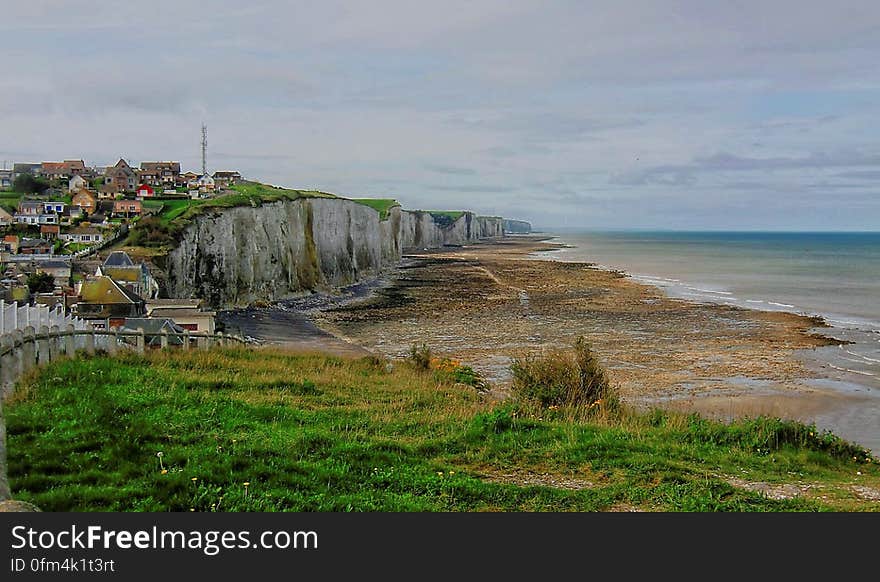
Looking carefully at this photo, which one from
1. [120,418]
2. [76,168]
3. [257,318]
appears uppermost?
[76,168]

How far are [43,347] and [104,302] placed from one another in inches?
846

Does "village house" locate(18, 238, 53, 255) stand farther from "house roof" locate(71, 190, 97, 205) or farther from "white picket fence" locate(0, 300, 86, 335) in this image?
"white picket fence" locate(0, 300, 86, 335)

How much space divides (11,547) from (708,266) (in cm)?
11121

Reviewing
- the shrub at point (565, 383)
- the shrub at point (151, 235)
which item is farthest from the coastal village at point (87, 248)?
the shrub at point (565, 383)

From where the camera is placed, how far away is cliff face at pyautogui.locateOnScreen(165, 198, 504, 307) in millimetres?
51188

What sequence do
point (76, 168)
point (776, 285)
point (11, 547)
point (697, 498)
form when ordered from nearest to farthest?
point (11, 547) → point (697, 498) → point (776, 285) → point (76, 168)

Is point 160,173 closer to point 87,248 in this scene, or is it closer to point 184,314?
point 87,248

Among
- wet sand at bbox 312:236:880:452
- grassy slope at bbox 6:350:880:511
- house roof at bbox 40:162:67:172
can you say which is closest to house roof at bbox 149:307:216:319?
wet sand at bbox 312:236:880:452

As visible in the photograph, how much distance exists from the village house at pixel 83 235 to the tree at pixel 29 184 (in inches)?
1419

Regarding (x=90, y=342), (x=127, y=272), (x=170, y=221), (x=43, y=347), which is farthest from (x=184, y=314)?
(x=43, y=347)

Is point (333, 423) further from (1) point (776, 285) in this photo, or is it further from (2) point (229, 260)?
(1) point (776, 285)

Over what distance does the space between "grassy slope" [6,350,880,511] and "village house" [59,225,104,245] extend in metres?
57.0

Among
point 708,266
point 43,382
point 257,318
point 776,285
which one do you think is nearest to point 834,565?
point 43,382

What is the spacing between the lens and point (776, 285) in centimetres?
7412
